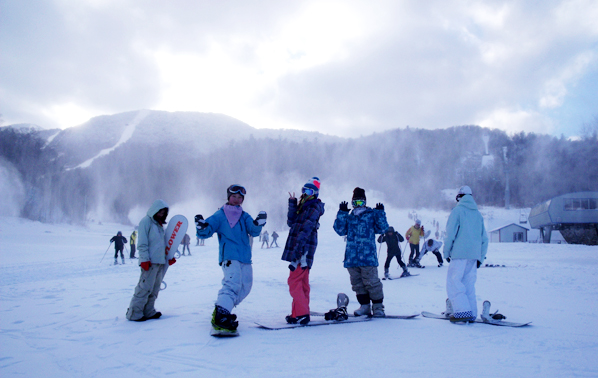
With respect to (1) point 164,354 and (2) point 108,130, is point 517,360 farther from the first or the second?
(2) point 108,130

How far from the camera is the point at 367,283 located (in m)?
4.14

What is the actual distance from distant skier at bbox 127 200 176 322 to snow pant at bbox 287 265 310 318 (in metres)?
1.55

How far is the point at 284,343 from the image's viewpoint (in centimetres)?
302

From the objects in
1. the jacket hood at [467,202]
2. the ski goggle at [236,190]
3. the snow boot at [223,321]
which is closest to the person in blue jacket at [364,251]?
the jacket hood at [467,202]

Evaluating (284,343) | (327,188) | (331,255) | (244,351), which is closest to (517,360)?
(284,343)

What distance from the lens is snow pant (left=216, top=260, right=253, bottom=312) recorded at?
3.40 metres

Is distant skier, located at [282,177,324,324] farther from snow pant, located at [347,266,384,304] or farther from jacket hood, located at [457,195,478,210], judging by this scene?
jacket hood, located at [457,195,478,210]

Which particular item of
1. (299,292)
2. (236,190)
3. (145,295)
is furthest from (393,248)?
(145,295)

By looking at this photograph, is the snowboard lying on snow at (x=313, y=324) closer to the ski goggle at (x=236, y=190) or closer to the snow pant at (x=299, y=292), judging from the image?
the snow pant at (x=299, y=292)

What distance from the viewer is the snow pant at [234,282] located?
3.40 m

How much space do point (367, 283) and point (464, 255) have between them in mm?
1192

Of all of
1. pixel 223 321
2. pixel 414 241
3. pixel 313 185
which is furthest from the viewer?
pixel 414 241

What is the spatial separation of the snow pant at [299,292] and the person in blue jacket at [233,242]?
0.49m

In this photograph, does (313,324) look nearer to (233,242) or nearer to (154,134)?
(233,242)
